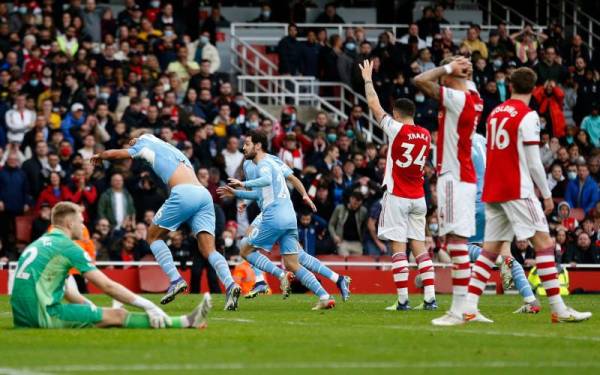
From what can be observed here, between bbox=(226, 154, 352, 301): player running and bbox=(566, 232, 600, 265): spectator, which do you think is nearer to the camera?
bbox=(226, 154, 352, 301): player running

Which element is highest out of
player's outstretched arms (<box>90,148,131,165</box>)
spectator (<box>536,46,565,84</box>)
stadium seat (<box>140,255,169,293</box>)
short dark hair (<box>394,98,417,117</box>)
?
spectator (<box>536,46,565,84</box>)

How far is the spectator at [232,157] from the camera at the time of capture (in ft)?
93.4

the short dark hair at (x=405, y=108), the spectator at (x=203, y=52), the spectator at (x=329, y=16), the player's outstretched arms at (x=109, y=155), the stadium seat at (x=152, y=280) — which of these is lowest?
the stadium seat at (x=152, y=280)

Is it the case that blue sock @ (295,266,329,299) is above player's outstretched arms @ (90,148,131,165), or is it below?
below

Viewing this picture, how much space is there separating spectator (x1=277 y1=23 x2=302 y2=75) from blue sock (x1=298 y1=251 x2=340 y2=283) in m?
14.5

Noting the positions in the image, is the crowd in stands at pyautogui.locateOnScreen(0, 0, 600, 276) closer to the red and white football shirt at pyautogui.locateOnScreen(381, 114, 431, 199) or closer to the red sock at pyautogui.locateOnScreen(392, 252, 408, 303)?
the red sock at pyautogui.locateOnScreen(392, 252, 408, 303)

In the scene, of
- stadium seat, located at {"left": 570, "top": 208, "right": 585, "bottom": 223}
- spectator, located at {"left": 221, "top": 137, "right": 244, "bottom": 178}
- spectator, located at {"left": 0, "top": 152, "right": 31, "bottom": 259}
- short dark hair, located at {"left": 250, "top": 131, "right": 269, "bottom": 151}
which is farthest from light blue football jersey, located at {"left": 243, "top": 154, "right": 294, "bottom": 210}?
stadium seat, located at {"left": 570, "top": 208, "right": 585, "bottom": 223}

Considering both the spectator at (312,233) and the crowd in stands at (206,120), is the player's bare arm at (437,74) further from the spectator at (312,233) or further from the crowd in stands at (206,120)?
the spectator at (312,233)

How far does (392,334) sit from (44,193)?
14613mm

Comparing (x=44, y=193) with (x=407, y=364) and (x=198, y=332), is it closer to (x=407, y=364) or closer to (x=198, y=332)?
(x=198, y=332)

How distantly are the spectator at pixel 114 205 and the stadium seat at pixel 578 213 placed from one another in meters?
9.34

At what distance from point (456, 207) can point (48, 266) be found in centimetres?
428

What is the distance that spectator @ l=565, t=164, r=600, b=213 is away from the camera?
30.2 metres

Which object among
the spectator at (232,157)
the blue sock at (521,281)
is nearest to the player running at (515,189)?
the blue sock at (521,281)
